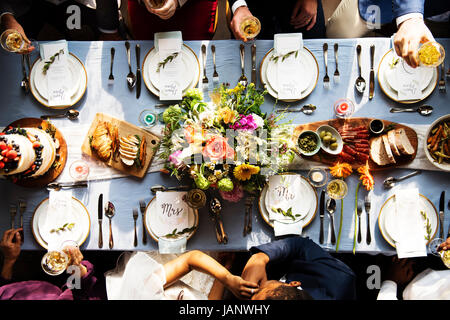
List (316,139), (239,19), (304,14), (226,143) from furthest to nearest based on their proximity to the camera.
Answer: (304,14) → (239,19) → (316,139) → (226,143)

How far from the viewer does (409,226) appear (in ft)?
5.31

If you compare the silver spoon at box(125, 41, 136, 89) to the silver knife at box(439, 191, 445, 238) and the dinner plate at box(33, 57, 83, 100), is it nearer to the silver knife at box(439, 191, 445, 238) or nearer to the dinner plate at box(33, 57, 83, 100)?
the dinner plate at box(33, 57, 83, 100)

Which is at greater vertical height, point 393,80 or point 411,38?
point 411,38

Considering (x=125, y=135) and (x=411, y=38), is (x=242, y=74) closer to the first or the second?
(x=125, y=135)

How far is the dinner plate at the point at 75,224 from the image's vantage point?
167 centimetres

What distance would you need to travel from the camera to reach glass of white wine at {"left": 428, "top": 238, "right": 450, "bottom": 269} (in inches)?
61.9

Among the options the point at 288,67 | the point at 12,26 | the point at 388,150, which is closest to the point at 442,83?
the point at 388,150

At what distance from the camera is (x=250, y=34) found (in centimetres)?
168

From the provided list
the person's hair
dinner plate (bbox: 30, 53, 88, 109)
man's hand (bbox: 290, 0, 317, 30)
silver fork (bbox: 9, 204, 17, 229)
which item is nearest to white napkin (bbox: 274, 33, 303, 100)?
man's hand (bbox: 290, 0, 317, 30)

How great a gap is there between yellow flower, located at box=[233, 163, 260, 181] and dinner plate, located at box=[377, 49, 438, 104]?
0.87 m

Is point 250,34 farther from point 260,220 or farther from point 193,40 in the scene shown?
point 260,220

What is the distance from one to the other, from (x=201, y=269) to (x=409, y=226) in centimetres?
111

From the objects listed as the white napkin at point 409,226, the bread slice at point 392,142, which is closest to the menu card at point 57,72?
the bread slice at point 392,142
